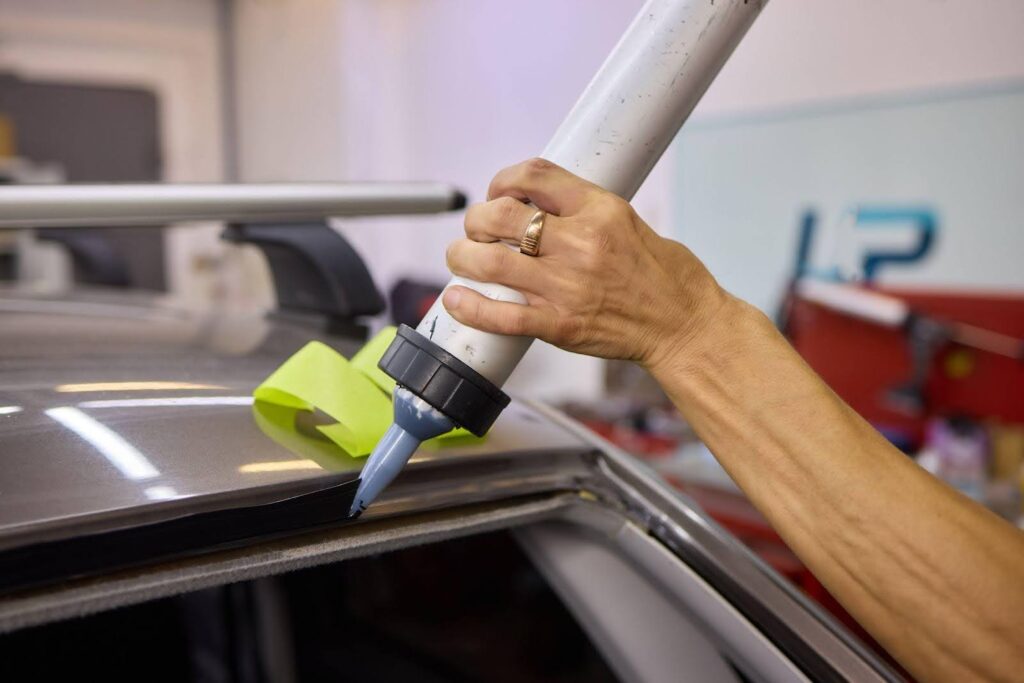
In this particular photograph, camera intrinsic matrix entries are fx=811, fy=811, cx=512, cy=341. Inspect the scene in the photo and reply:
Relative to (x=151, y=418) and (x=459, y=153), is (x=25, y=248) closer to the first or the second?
(x=459, y=153)

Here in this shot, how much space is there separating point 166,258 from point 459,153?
2.37 m

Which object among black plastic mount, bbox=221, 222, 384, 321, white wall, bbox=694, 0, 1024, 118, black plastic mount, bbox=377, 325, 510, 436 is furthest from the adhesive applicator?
white wall, bbox=694, 0, 1024, 118

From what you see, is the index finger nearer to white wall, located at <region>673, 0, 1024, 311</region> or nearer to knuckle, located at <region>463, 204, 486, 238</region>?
knuckle, located at <region>463, 204, 486, 238</region>

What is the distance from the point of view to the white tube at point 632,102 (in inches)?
18.3

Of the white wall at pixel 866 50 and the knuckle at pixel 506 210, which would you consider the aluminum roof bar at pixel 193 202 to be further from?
the white wall at pixel 866 50

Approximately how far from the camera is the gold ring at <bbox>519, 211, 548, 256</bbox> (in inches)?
18.5

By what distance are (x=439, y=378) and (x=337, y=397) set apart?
104mm

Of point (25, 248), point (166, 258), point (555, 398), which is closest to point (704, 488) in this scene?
point (555, 398)

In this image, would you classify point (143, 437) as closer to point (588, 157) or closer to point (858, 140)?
point (588, 157)

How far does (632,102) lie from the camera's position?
0.47 metres

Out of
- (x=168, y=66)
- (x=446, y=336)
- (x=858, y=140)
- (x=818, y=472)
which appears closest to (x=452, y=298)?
(x=446, y=336)

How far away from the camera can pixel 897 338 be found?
1.80 m

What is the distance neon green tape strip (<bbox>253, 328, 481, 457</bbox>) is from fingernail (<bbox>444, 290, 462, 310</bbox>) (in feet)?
0.35

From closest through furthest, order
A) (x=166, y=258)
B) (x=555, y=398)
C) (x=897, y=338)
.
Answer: (x=897, y=338)
(x=555, y=398)
(x=166, y=258)
